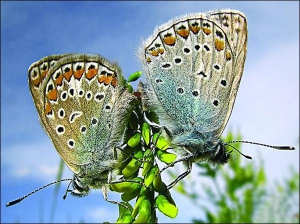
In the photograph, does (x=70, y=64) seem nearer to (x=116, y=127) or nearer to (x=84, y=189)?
(x=116, y=127)

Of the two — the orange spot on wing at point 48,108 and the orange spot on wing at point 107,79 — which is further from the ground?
the orange spot on wing at point 107,79

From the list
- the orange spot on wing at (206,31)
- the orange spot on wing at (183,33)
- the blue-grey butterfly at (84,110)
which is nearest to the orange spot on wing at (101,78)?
the blue-grey butterfly at (84,110)

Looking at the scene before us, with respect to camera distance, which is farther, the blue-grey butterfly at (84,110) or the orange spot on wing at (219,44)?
the orange spot on wing at (219,44)

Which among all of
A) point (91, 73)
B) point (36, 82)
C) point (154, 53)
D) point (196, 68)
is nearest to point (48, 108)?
point (36, 82)

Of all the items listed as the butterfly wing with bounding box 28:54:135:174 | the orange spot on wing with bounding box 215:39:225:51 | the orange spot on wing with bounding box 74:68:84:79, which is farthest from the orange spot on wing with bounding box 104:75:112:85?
the orange spot on wing with bounding box 215:39:225:51

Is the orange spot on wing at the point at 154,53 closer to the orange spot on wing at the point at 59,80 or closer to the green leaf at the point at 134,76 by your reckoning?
the green leaf at the point at 134,76

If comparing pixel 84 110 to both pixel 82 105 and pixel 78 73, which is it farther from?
pixel 78 73

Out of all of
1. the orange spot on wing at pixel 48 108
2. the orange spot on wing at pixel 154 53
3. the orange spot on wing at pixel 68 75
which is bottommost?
the orange spot on wing at pixel 48 108
